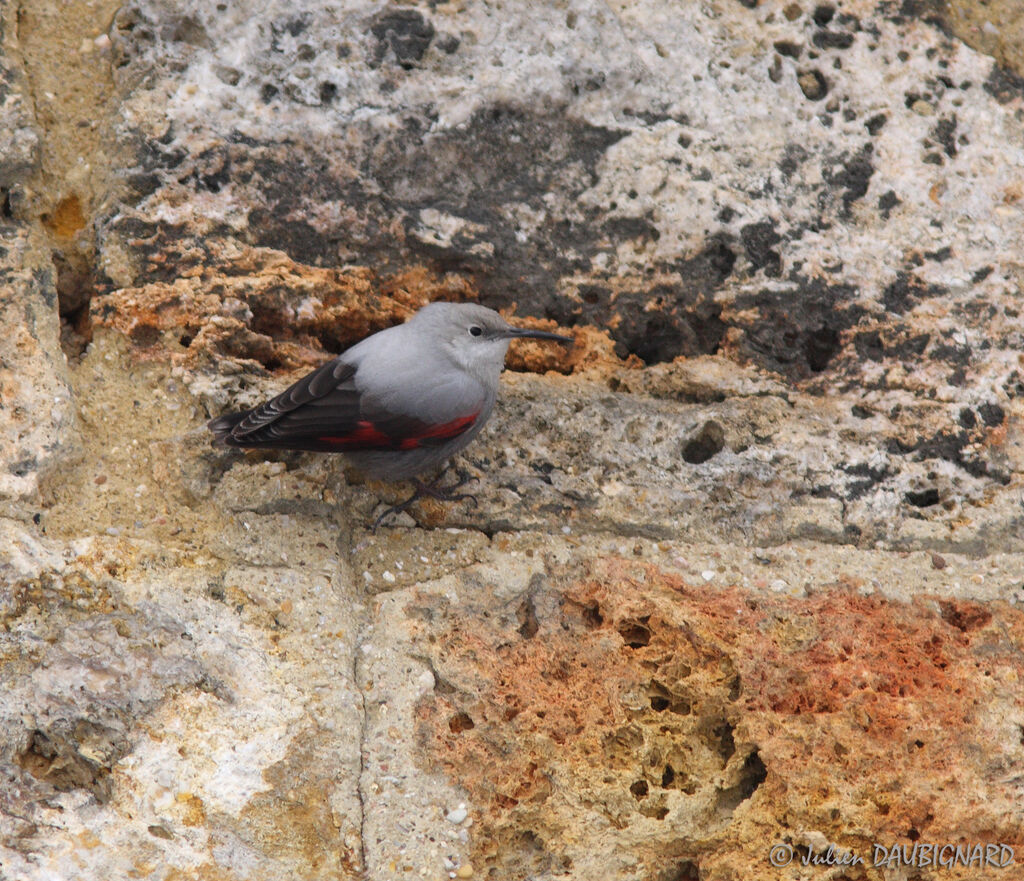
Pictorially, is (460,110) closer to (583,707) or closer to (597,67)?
(597,67)

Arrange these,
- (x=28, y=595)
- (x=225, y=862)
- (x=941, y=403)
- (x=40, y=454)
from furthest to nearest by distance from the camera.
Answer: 1. (x=941, y=403)
2. (x=40, y=454)
3. (x=28, y=595)
4. (x=225, y=862)

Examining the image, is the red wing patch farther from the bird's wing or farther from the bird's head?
the bird's head

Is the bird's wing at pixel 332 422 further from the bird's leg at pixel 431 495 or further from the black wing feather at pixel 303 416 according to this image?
the bird's leg at pixel 431 495

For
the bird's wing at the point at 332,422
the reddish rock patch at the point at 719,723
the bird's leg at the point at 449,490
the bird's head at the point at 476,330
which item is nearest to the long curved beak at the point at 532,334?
the bird's head at the point at 476,330

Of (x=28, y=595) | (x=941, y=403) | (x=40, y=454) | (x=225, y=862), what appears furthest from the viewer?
(x=941, y=403)

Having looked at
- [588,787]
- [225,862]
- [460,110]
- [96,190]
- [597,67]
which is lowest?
[225,862]

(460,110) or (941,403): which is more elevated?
(460,110)

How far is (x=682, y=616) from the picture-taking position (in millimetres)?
2543

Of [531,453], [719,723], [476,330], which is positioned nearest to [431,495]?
[531,453]

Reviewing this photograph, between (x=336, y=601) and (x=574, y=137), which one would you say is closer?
(x=336, y=601)

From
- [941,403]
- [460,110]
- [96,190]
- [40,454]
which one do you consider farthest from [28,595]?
[941,403]

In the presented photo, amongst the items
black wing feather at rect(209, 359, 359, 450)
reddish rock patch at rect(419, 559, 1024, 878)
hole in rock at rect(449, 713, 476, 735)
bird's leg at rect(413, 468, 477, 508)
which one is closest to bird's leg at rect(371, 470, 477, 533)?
bird's leg at rect(413, 468, 477, 508)

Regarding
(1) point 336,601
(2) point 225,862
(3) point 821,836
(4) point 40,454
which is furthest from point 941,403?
(4) point 40,454

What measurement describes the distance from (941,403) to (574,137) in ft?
4.38
